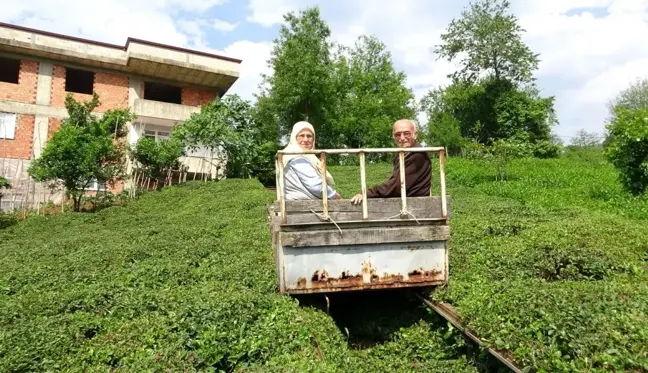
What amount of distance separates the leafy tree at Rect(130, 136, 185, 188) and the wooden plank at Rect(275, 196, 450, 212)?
18.1 meters

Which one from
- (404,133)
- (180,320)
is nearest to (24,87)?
(180,320)

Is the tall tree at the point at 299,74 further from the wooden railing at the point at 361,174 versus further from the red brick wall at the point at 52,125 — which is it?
the wooden railing at the point at 361,174

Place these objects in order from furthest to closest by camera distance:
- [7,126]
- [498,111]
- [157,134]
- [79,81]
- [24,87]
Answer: [498,111], [157,134], [79,81], [24,87], [7,126]

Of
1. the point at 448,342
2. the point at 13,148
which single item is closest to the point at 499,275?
the point at 448,342

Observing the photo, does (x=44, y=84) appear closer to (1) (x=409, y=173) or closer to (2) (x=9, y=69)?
(2) (x=9, y=69)

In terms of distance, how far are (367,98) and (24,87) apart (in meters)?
26.2

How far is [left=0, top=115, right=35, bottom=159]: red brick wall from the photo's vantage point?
22.6m

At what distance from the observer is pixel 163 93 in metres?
30.6

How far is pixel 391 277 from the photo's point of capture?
5648 mm

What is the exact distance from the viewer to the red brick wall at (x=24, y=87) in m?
22.7

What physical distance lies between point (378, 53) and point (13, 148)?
3244 centimetres

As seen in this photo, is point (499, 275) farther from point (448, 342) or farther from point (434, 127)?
point (434, 127)

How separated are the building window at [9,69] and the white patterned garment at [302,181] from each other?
23074mm

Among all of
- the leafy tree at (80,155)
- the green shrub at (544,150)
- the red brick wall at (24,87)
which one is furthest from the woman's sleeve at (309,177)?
the green shrub at (544,150)
